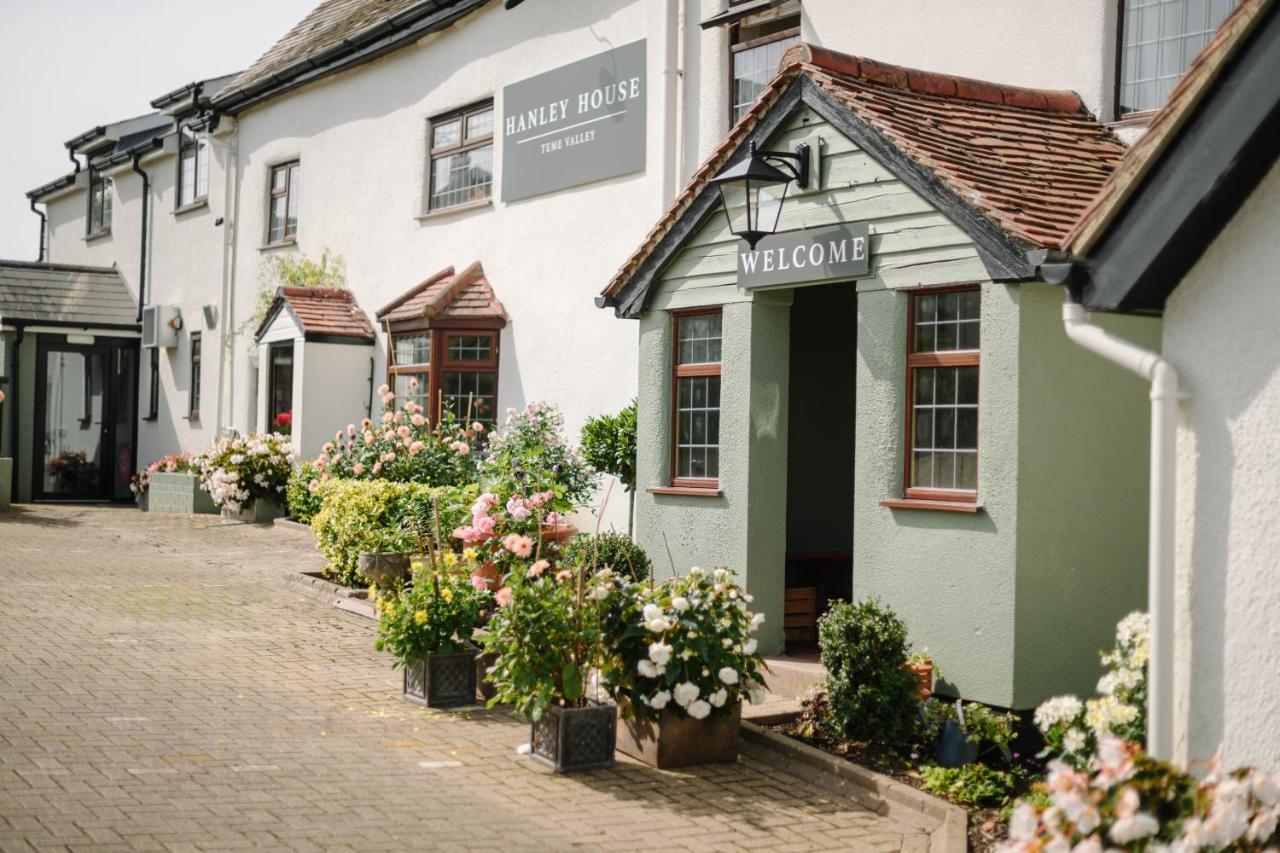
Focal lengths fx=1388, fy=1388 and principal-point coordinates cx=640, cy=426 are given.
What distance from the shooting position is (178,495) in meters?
22.6

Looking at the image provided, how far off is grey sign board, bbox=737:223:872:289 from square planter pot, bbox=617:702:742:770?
3.08 metres

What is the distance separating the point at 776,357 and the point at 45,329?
64.7 ft

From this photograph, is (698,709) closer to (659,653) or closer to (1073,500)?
(659,653)

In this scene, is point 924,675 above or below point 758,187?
below

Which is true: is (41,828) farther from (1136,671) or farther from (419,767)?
(1136,671)

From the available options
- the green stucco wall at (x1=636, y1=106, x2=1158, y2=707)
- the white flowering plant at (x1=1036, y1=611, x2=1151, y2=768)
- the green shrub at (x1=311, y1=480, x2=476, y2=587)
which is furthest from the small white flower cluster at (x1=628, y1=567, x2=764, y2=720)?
the green shrub at (x1=311, y1=480, x2=476, y2=587)

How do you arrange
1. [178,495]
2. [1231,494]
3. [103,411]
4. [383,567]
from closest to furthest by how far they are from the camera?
[1231,494]
[383,567]
[178,495]
[103,411]

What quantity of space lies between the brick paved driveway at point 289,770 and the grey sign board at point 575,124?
6.07m

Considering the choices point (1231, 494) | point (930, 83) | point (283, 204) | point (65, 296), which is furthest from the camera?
point (65, 296)

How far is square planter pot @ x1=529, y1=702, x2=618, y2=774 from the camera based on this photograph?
781 centimetres

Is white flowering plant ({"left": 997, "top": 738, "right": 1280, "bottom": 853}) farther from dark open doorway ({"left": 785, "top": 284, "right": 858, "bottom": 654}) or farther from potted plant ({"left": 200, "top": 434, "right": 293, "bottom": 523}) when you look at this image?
potted plant ({"left": 200, "top": 434, "right": 293, "bottom": 523})

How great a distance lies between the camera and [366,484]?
14.4 meters

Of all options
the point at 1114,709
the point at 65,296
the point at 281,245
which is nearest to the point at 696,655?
the point at 1114,709

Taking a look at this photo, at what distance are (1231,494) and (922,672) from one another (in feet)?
10.1
